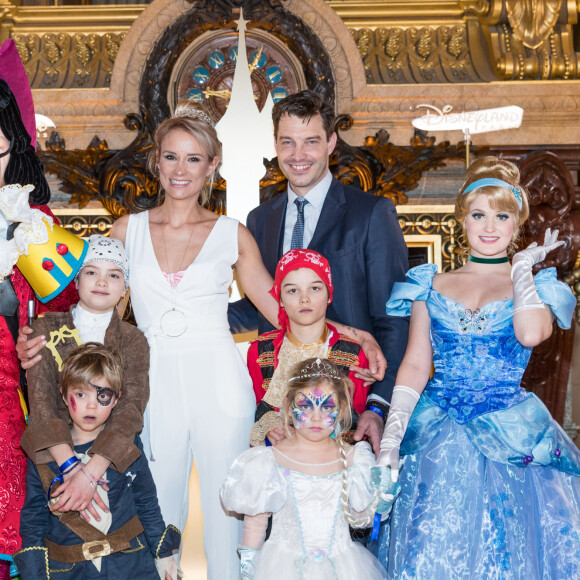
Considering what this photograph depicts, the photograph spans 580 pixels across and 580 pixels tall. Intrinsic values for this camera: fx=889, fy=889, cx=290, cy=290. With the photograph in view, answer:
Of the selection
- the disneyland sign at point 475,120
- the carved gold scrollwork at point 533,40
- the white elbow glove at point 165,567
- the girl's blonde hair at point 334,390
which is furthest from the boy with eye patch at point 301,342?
the carved gold scrollwork at point 533,40

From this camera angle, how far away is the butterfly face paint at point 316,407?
2.77 m

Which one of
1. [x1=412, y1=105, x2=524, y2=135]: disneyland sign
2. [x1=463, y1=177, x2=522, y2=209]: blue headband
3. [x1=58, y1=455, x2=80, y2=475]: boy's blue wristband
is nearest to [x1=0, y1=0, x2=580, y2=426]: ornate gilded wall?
[x1=412, y1=105, x2=524, y2=135]: disneyland sign

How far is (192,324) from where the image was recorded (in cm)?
306

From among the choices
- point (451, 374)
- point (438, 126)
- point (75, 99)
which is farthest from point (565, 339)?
point (75, 99)

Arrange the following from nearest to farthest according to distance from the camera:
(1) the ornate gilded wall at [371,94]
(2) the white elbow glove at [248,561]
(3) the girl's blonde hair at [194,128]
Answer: (2) the white elbow glove at [248,561]
(3) the girl's blonde hair at [194,128]
(1) the ornate gilded wall at [371,94]

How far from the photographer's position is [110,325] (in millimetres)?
2961

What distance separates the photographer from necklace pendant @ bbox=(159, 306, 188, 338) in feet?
9.97

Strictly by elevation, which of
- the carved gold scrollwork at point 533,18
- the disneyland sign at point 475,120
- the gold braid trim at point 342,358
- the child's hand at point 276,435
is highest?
the carved gold scrollwork at point 533,18

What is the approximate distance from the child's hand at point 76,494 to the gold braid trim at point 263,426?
55cm

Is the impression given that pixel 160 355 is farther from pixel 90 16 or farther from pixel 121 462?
pixel 90 16

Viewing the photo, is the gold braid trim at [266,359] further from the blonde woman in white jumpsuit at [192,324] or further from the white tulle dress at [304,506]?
the white tulle dress at [304,506]

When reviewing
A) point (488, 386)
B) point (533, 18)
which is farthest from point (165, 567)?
point (533, 18)

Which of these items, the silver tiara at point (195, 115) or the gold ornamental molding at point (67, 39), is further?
the gold ornamental molding at point (67, 39)

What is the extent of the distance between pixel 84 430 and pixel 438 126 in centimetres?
338
